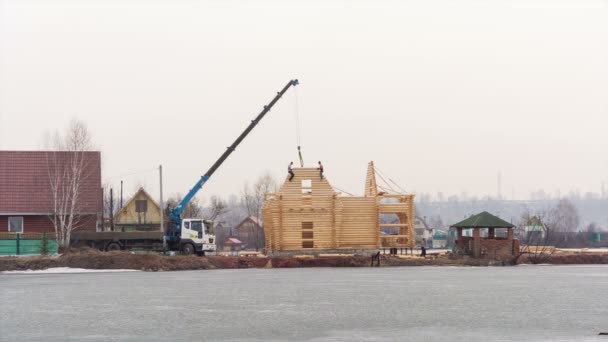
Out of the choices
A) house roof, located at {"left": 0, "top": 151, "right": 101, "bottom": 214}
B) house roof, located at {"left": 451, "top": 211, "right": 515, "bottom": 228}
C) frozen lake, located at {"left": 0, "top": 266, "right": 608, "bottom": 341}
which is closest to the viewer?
frozen lake, located at {"left": 0, "top": 266, "right": 608, "bottom": 341}

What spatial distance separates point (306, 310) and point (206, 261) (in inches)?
1075

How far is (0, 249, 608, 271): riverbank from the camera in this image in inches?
1861

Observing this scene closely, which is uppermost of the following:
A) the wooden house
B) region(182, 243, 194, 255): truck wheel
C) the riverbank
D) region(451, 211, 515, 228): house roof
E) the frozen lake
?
the wooden house

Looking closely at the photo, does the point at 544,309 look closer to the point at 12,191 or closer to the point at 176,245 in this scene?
the point at 176,245

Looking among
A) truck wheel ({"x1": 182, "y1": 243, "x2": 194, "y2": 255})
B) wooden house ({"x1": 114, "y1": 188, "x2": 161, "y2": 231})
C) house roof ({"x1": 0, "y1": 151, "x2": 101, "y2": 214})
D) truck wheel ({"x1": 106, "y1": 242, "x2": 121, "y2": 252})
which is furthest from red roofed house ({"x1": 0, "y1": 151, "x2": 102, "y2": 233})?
wooden house ({"x1": 114, "y1": 188, "x2": 161, "y2": 231})

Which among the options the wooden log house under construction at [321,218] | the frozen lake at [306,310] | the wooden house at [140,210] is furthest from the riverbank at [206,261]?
the wooden house at [140,210]

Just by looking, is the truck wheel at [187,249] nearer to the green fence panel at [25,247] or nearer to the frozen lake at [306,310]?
the green fence panel at [25,247]

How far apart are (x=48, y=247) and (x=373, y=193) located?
2060cm

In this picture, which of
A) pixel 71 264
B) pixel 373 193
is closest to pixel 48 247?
pixel 71 264

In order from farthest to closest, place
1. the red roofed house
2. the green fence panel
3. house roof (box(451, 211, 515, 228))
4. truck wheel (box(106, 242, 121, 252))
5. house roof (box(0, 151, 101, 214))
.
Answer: house roof (box(0, 151, 101, 214)) < the red roofed house < house roof (box(451, 211, 515, 228)) < truck wheel (box(106, 242, 121, 252)) < the green fence panel

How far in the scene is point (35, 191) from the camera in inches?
2320

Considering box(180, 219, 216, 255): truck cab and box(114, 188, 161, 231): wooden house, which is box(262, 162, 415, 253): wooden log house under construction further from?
box(114, 188, 161, 231): wooden house

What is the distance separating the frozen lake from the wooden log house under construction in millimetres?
17522

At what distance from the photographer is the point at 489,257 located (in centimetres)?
5444
